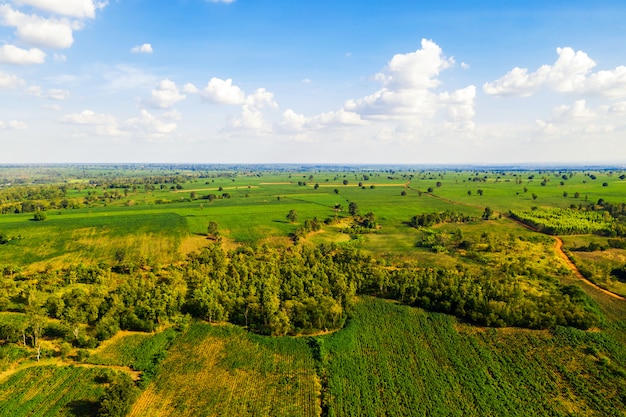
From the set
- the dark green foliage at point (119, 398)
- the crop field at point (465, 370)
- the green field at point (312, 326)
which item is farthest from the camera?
the green field at point (312, 326)

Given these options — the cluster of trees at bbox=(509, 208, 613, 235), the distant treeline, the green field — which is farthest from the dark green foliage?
the cluster of trees at bbox=(509, 208, 613, 235)

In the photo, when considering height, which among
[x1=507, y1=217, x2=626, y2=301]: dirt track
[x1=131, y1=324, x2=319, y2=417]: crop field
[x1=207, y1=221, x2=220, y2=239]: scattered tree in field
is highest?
[x1=207, y1=221, x2=220, y2=239]: scattered tree in field

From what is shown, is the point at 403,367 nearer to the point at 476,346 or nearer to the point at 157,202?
the point at 476,346

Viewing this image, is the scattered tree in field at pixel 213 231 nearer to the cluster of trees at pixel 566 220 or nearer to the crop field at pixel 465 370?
the crop field at pixel 465 370

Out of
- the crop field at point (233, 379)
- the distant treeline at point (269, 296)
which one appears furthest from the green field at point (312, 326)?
the distant treeline at point (269, 296)

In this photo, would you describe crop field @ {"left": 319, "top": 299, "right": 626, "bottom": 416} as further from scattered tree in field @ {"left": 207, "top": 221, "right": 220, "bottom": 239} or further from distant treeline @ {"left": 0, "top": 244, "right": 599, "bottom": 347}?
scattered tree in field @ {"left": 207, "top": 221, "right": 220, "bottom": 239}
